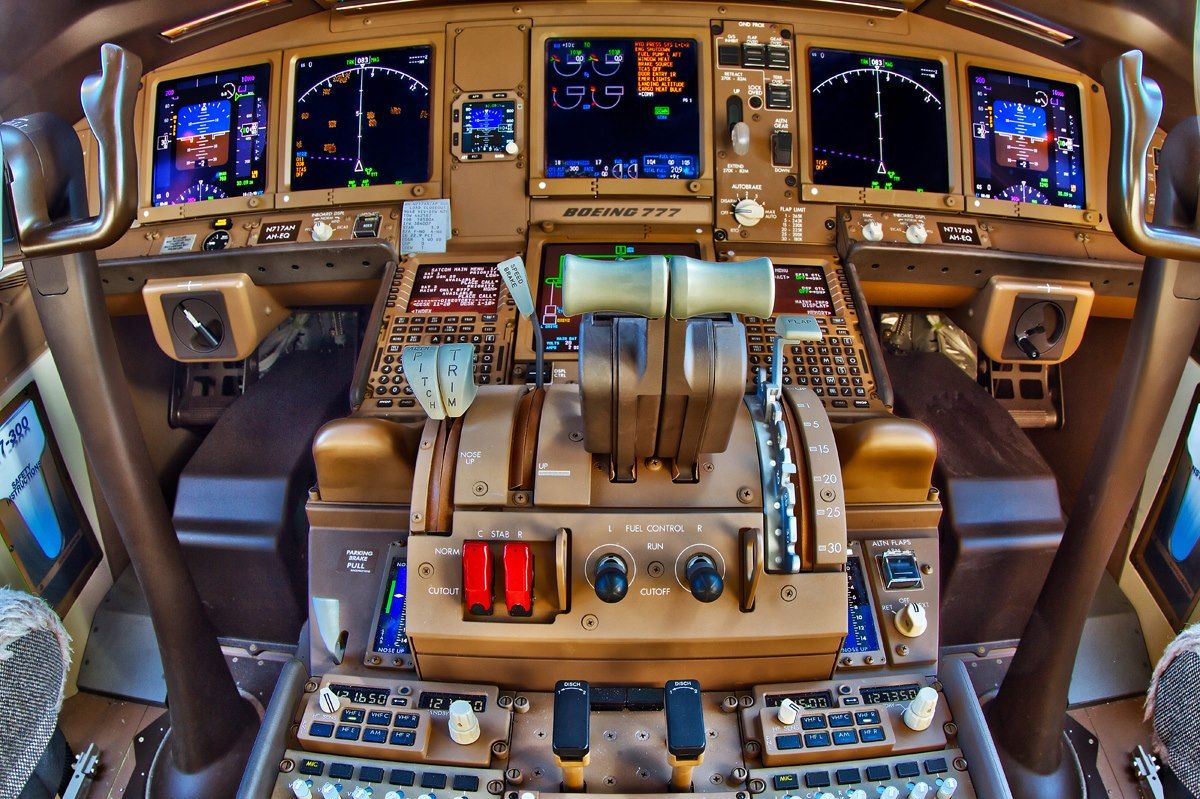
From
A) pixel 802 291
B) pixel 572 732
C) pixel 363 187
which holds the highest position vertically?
pixel 363 187

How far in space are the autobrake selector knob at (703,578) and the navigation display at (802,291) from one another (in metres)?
1.08

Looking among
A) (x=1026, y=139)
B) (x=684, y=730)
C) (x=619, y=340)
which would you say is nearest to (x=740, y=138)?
(x=1026, y=139)

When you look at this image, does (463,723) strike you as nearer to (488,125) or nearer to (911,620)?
(911,620)

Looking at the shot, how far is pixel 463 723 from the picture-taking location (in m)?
1.34

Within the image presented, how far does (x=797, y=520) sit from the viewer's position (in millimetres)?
1479

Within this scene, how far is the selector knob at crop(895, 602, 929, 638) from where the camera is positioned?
1.59m

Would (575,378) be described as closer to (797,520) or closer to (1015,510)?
(797,520)

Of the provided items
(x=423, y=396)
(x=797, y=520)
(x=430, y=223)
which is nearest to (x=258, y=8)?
(x=430, y=223)

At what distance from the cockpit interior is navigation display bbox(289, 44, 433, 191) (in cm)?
1

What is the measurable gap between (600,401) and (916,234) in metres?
1.56

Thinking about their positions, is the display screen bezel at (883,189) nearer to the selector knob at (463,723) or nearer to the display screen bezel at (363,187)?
the display screen bezel at (363,187)

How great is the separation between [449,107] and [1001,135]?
71.0 inches

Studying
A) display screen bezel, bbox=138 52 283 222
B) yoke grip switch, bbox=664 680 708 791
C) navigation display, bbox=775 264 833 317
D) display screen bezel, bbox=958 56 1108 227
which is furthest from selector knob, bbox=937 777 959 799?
display screen bezel, bbox=138 52 283 222

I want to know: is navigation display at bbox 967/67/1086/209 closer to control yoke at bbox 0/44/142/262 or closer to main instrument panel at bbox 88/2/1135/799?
main instrument panel at bbox 88/2/1135/799
